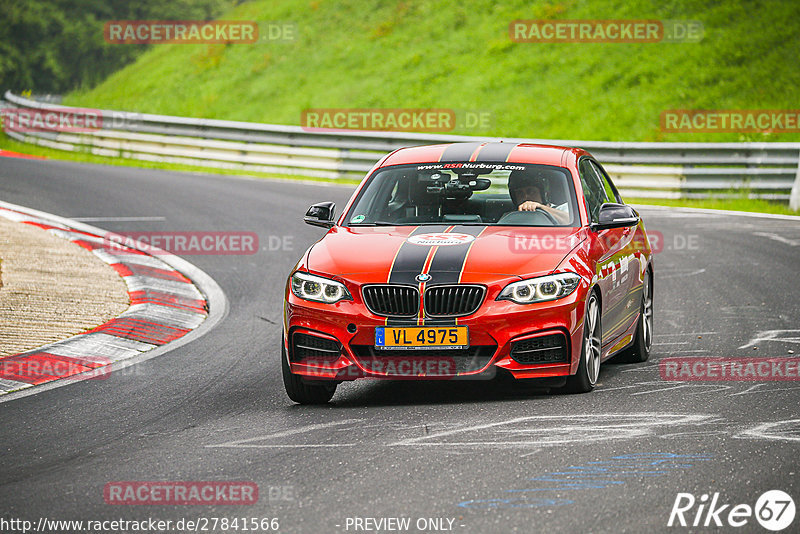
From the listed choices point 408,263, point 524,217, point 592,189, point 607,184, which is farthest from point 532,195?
point 607,184

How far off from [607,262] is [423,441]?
243 cm

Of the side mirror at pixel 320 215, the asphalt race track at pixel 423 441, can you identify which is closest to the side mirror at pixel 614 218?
the asphalt race track at pixel 423 441

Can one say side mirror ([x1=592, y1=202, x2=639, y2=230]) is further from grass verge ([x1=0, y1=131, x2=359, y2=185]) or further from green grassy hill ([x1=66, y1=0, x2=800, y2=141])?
green grassy hill ([x1=66, y1=0, x2=800, y2=141])

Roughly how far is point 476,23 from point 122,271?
2644cm

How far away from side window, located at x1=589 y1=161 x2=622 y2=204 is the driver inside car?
44.9 inches

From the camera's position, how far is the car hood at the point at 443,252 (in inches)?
288

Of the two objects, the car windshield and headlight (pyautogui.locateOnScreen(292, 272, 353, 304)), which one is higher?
the car windshield

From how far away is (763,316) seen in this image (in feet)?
35.4

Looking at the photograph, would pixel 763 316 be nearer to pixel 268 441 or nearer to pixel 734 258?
pixel 734 258

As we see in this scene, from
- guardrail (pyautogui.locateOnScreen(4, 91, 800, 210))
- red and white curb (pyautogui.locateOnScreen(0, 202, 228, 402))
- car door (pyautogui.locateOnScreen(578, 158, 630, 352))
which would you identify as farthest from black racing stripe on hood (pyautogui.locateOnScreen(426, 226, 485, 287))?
guardrail (pyautogui.locateOnScreen(4, 91, 800, 210))

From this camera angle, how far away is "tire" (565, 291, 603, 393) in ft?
24.6

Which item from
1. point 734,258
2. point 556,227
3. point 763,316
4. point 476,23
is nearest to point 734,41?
point 476,23

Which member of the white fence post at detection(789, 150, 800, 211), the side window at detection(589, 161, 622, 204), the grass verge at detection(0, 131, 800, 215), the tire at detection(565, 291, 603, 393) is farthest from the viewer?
the grass verge at detection(0, 131, 800, 215)

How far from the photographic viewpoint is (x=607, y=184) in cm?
997
